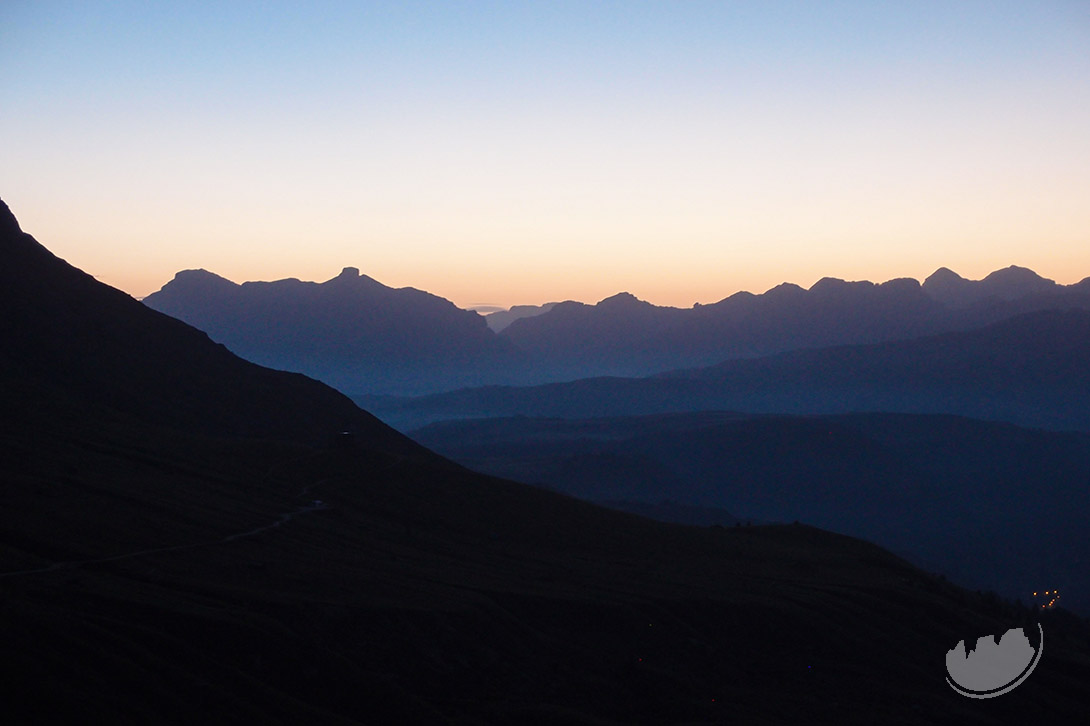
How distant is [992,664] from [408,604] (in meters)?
35.4

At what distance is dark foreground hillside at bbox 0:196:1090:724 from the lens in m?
34.1

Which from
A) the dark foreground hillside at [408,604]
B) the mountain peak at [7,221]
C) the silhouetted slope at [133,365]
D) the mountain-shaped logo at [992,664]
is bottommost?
the mountain-shaped logo at [992,664]

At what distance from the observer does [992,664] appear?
2253 inches

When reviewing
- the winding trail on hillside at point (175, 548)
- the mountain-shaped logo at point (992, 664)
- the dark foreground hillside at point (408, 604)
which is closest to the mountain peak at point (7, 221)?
the dark foreground hillside at point (408, 604)

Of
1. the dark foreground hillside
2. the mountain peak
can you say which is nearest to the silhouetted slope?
the mountain peak

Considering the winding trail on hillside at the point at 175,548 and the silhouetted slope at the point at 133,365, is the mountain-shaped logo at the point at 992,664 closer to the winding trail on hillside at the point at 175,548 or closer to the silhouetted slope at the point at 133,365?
the winding trail on hillside at the point at 175,548

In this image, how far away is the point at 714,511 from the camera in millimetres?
182375

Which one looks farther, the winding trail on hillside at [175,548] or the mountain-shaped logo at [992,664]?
the mountain-shaped logo at [992,664]

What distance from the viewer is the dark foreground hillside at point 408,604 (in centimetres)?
→ 3406

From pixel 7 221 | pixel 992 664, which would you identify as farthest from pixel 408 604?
pixel 7 221

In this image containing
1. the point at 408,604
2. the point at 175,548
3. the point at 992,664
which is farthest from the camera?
the point at 992,664

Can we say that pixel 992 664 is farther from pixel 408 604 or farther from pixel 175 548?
pixel 175 548

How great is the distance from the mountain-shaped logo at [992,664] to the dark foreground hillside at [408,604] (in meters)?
0.82

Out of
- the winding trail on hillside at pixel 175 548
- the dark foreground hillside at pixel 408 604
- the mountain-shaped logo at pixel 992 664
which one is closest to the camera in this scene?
the dark foreground hillside at pixel 408 604
